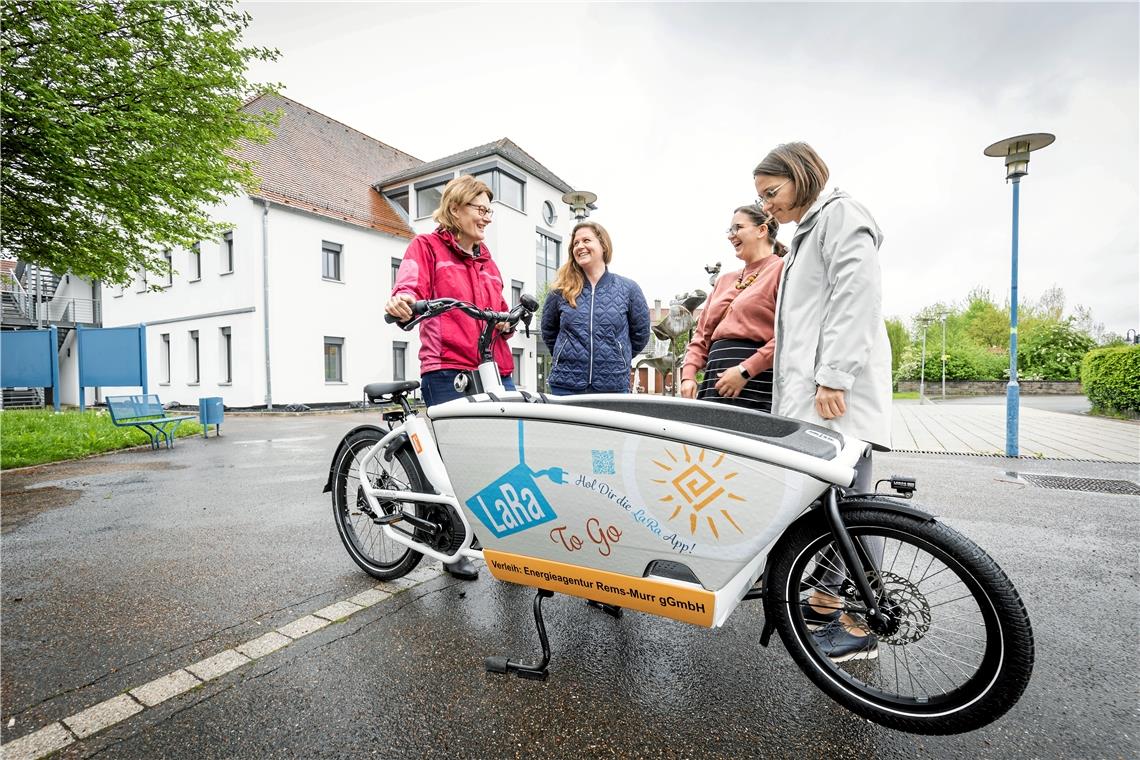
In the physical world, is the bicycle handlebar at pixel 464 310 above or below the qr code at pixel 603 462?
above

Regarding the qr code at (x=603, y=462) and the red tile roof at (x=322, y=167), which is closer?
the qr code at (x=603, y=462)

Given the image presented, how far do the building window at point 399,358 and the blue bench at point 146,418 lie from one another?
11866 mm

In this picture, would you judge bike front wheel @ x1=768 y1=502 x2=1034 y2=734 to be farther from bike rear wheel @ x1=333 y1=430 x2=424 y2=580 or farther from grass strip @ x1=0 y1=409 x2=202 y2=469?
grass strip @ x1=0 y1=409 x2=202 y2=469

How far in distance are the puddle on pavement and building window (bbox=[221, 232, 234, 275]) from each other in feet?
40.3

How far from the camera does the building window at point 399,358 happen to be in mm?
21391

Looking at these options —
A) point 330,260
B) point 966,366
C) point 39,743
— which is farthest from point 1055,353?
point 39,743

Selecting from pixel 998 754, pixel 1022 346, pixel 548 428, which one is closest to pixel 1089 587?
pixel 998 754

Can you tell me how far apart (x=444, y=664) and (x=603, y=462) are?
43.7 inches

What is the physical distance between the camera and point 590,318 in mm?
3168

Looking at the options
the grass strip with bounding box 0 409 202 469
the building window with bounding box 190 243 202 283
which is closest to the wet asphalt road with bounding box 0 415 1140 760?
the grass strip with bounding box 0 409 202 469

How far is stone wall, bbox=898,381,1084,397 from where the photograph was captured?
2567cm

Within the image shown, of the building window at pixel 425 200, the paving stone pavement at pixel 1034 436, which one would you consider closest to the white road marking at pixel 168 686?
the paving stone pavement at pixel 1034 436

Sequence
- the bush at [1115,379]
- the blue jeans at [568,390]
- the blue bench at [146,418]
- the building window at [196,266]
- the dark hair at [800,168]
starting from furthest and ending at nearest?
the building window at [196,266] → the bush at [1115,379] → the blue bench at [146,418] → the blue jeans at [568,390] → the dark hair at [800,168]

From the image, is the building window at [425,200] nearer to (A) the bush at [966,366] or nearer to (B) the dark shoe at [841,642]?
(B) the dark shoe at [841,642]
